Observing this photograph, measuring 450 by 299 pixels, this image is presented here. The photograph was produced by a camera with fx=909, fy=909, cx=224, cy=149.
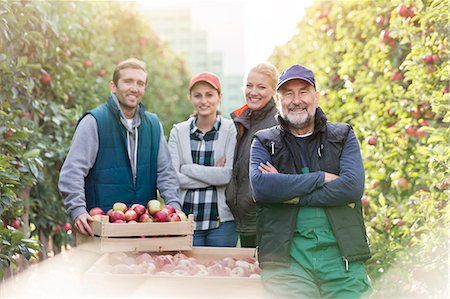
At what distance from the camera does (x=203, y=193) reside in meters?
6.11

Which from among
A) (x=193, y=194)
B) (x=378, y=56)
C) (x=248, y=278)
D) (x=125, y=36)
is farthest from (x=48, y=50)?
(x=125, y=36)

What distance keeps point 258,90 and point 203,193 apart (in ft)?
2.68

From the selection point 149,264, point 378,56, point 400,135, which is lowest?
point 149,264

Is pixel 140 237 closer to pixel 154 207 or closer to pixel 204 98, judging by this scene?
pixel 154 207

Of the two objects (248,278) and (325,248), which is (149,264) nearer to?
(248,278)

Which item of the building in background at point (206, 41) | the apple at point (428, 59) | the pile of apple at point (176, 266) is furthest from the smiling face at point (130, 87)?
the building in background at point (206, 41)

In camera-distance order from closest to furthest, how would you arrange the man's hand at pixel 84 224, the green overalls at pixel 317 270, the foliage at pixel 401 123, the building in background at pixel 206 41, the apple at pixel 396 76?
the green overalls at pixel 317 270
the man's hand at pixel 84 224
the foliage at pixel 401 123
the apple at pixel 396 76
the building in background at pixel 206 41

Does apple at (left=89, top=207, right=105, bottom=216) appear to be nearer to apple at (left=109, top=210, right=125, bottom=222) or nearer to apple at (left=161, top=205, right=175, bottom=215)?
apple at (left=109, top=210, right=125, bottom=222)

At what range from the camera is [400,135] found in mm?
7180

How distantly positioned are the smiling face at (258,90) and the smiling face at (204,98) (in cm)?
37

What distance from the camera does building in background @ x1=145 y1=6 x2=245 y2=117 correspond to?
7469cm

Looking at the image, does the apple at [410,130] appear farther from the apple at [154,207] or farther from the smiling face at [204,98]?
the apple at [154,207]

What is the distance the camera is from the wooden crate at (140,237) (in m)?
5.25

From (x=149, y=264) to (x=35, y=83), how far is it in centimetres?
304
